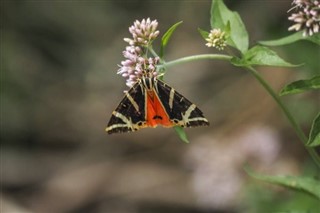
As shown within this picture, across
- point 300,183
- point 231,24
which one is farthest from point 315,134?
point 231,24

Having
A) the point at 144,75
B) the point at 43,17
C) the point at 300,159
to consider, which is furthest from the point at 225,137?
the point at 144,75

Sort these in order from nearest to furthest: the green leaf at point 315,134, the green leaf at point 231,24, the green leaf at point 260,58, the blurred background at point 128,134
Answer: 1. the green leaf at point 315,134
2. the green leaf at point 260,58
3. the green leaf at point 231,24
4. the blurred background at point 128,134

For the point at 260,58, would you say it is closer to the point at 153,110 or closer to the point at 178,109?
the point at 178,109

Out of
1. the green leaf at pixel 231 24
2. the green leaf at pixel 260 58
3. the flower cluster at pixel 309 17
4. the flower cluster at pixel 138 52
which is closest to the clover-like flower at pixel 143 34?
the flower cluster at pixel 138 52

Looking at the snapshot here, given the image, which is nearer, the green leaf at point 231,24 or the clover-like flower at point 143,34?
the clover-like flower at point 143,34

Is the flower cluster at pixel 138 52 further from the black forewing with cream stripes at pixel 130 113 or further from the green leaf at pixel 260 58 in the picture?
the green leaf at pixel 260 58

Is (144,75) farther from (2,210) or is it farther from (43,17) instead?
(43,17)
